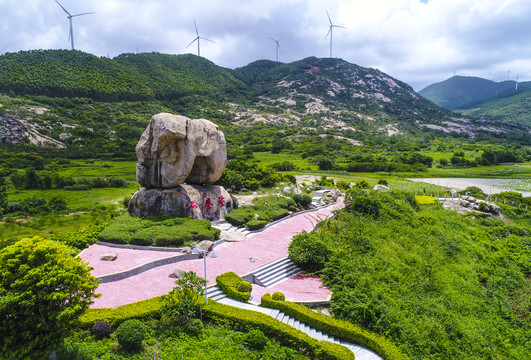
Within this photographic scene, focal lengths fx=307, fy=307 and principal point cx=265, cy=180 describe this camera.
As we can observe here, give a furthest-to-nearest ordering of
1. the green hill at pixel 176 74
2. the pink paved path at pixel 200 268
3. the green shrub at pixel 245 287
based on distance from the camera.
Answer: the green hill at pixel 176 74 → the green shrub at pixel 245 287 → the pink paved path at pixel 200 268

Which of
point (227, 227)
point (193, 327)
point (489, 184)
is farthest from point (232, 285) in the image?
point (489, 184)

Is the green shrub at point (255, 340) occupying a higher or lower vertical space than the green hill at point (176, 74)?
lower

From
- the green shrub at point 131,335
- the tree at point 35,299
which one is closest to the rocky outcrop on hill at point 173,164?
the green shrub at point 131,335

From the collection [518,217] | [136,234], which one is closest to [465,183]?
[518,217]

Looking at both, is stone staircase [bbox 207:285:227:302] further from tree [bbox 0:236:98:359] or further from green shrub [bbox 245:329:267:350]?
tree [bbox 0:236:98:359]

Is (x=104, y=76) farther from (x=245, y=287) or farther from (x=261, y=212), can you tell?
(x=245, y=287)

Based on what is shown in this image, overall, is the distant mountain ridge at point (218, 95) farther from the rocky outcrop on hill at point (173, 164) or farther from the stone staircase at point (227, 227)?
the stone staircase at point (227, 227)

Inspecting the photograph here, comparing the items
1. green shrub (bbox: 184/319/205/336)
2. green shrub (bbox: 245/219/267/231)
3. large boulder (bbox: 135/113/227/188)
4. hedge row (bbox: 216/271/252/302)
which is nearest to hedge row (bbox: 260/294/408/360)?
hedge row (bbox: 216/271/252/302)
